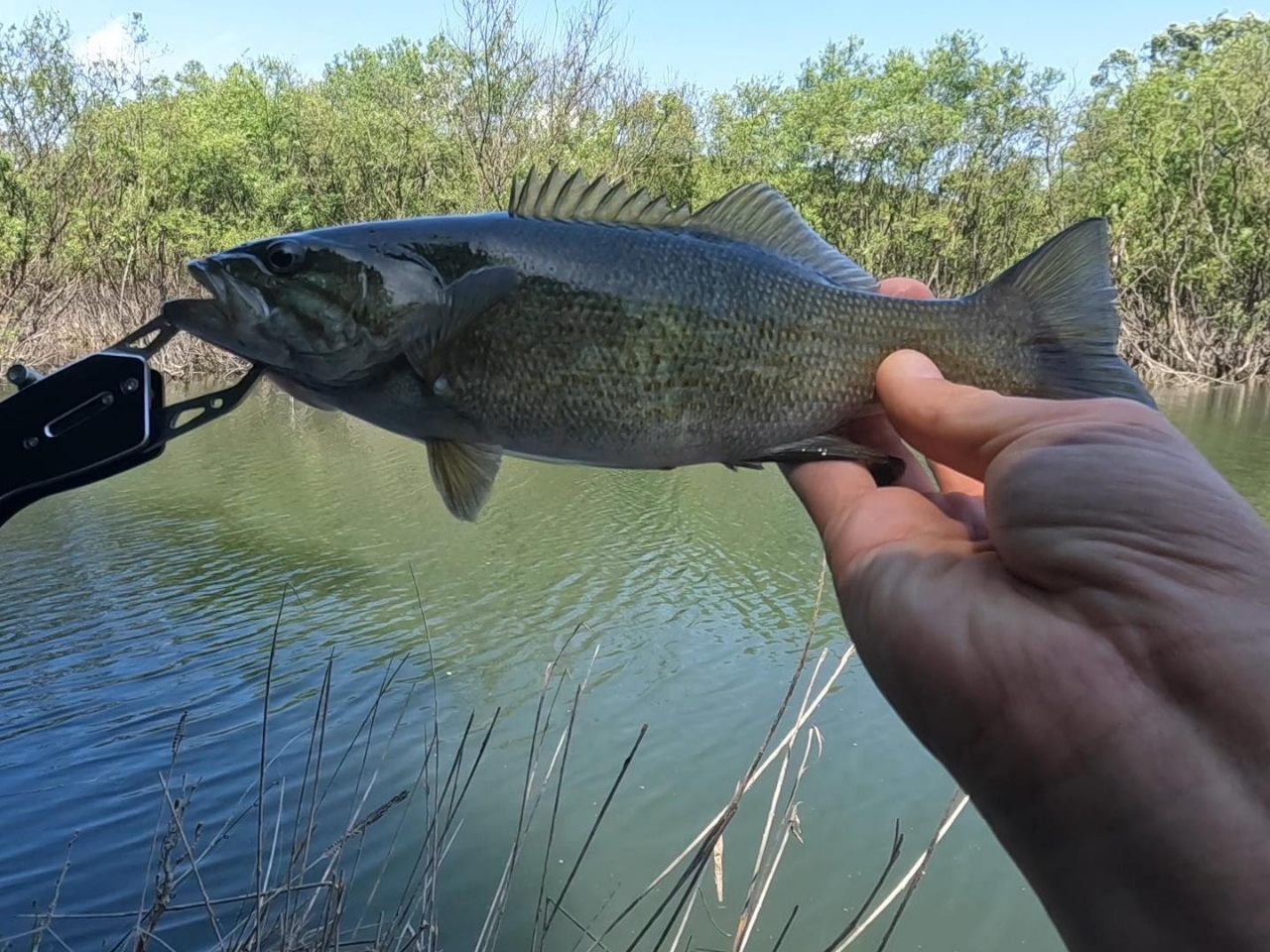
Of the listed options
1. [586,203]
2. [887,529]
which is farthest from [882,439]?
[586,203]

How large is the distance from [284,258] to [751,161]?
90.2ft

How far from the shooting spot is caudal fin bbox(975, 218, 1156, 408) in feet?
7.47

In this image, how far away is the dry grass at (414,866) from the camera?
3.03 meters

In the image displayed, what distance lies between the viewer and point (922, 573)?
194 cm

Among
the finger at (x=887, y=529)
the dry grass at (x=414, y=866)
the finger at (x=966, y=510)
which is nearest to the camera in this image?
the finger at (x=887, y=529)

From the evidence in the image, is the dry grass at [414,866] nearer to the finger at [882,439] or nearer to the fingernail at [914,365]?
the finger at [882,439]

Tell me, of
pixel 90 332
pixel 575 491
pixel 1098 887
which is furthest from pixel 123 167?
pixel 1098 887

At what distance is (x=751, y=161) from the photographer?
91.3ft

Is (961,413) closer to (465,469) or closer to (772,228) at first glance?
(772,228)

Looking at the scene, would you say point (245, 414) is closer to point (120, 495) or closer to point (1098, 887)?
point (120, 495)

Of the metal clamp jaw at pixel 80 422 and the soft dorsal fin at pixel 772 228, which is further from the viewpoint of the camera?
the soft dorsal fin at pixel 772 228

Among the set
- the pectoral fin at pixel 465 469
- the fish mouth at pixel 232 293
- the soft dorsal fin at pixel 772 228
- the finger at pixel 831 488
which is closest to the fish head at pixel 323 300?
the fish mouth at pixel 232 293

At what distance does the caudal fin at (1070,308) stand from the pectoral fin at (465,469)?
4.24 feet

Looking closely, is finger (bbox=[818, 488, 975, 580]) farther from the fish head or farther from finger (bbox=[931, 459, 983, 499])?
the fish head
